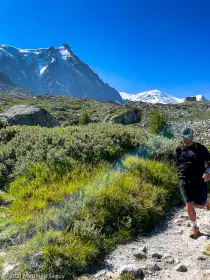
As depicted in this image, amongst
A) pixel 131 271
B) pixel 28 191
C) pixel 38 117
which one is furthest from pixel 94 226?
pixel 38 117

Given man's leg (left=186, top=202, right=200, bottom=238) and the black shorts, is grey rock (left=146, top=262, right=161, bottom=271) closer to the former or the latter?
man's leg (left=186, top=202, right=200, bottom=238)

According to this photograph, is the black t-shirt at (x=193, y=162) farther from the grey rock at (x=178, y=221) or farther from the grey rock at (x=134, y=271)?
the grey rock at (x=134, y=271)

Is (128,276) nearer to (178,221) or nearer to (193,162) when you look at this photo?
(193,162)

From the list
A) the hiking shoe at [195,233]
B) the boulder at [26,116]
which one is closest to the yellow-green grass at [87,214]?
the hiking shoe at [195,233]

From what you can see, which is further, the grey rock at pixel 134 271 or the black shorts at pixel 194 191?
the black shorts at pixel 194 191

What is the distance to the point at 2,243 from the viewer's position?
6570mm

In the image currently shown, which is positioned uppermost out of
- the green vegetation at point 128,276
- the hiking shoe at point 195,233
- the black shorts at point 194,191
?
the black shorts at point 194,191

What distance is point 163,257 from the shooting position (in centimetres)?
657

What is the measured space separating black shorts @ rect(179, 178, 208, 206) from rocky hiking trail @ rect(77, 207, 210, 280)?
0.89 meters

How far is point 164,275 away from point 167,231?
242 centimetres

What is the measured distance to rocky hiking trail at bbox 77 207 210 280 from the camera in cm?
582

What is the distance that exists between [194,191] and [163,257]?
1.91 metres

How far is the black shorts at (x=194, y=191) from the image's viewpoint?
7.50 metres

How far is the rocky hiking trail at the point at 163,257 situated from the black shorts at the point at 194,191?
89cm
